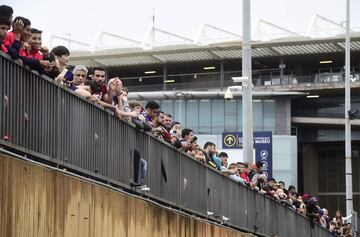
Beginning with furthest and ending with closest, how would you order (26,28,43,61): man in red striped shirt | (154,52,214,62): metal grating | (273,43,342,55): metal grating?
1. (154,52,214,62): metal grating
2. (273,43,342,55): metal grating
3. (26,28,43,61): man in red striped shirt

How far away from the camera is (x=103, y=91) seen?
50.1 ft

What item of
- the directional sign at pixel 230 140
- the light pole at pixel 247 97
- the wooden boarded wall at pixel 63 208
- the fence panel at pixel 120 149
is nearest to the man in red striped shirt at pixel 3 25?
the wooden boarded wall at pixel 63 208

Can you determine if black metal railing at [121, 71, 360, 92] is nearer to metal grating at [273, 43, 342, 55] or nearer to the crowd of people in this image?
metal grating at [273, 43, 342, 55]

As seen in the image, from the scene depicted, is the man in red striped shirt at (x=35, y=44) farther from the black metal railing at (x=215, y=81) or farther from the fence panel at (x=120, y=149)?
the black metal railing at (x=215, y=81)

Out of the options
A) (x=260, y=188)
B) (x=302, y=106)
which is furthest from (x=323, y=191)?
(x=260, y=188)

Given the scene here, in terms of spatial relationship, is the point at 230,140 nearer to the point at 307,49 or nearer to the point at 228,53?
the point at 307,49

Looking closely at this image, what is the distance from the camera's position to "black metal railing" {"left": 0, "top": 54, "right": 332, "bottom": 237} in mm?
11602

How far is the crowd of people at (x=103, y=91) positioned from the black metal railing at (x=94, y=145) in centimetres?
15

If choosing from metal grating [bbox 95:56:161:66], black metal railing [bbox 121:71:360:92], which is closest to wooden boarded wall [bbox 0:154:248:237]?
black metal railing [bbox 121:71:360:92]

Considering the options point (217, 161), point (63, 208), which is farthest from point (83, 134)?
point (217, 161)

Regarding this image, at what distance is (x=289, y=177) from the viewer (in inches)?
4028

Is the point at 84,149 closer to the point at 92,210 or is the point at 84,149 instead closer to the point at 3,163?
the point at 92,210

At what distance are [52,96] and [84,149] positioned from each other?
→ 4.52 ft

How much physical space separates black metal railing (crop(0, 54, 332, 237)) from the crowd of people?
0.48 feet
